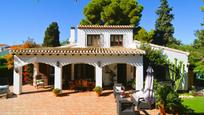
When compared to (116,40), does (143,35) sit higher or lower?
higher

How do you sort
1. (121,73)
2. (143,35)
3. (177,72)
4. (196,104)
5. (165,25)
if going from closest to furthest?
(196,104)
(177,72)
(121,73)
(143,35)
(165,25)

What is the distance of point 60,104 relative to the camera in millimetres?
23734

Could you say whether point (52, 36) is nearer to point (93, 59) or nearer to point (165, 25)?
point (93, 59)

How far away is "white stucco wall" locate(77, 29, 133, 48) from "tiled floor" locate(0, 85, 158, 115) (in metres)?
8.86

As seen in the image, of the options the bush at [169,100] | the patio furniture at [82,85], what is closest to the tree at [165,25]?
the patio furniture at [82,85]

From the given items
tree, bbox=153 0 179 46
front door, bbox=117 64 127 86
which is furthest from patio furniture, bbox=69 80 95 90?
tree, bbox=153 0 179 46

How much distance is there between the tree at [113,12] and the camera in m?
53.0

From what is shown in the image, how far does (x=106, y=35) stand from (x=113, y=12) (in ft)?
55.1

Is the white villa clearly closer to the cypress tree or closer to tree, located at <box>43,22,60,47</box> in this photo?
tree, located at <box>43,22,60,47</box>

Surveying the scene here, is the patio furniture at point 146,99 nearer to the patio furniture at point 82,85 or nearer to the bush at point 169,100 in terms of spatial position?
the bush at point 169,100

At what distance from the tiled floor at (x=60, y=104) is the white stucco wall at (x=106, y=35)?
29.1 feet

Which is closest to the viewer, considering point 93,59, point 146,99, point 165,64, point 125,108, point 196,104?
point 125,108

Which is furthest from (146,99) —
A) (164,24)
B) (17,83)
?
(164,24)

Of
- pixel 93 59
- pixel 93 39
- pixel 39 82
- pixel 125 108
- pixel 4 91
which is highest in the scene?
pixel 93 39
